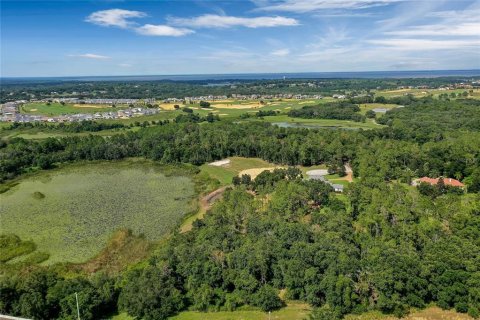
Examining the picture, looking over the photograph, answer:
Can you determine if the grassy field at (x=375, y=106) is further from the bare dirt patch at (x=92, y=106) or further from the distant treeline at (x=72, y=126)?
the bare dirt patch at (x=92, y=106)

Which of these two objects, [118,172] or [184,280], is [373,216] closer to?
[184,280]

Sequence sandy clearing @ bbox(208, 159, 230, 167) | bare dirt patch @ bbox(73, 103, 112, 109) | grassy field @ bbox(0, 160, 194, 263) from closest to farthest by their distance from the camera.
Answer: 1. grassy field @ bbox(0, 160, 194, 263)
2. sandy clearing @ bbox(208, 159, 230, 167)
3. bare dirt patch @ bbox(73, 103, 112, 109)

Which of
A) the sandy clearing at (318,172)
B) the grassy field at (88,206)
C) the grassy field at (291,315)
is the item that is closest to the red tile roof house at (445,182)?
the sandy clearing at (318,172)

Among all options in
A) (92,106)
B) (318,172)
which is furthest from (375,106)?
(92,106)

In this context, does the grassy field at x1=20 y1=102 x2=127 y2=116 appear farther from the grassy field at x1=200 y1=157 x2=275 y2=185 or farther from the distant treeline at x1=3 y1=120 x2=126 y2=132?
the grassy field at x1=200 y1=157 x2=275 y2=185

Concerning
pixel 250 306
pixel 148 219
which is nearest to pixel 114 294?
pixel 250 306

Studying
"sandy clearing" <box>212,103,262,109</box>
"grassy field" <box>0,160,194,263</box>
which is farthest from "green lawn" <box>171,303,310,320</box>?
"sandy clearing" <box>212,103,262,109</box>
